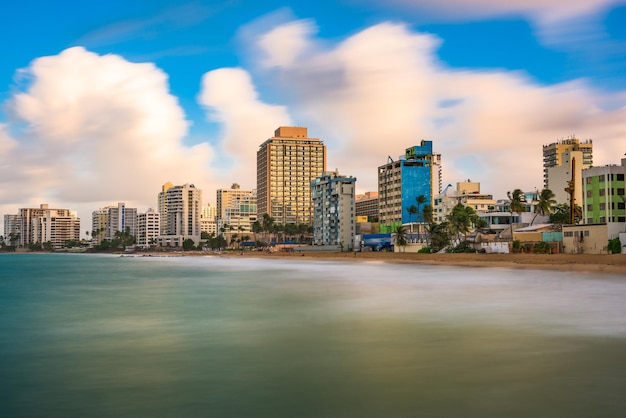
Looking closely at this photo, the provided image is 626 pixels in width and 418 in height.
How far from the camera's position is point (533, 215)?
417 feet

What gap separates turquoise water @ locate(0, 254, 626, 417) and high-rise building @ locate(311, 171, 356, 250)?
452ft

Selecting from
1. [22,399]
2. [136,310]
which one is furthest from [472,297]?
[22,399]

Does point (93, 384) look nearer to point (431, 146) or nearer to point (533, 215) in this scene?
point (533, 215)

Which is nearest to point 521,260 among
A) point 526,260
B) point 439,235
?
point 526,260

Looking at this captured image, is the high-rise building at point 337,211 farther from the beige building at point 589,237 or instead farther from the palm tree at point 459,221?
the beige building at point 589,237

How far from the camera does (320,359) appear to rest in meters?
21.0

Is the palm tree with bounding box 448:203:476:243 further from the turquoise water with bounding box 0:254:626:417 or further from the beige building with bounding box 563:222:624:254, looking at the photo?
the turquoise water with bounding box 0:254:626:417

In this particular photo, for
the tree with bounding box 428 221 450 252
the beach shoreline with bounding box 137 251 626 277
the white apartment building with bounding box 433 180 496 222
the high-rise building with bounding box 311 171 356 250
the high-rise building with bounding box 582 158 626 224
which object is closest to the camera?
the beach shoreline with bounding box 137 251 626 277

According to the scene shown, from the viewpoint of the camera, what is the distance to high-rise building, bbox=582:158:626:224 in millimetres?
84250

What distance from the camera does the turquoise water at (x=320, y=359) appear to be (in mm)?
14898

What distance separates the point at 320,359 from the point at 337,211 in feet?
529

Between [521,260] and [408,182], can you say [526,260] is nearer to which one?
[521,260]

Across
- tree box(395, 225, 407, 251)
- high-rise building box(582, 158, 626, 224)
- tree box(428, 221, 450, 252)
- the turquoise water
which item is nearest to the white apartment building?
tree box(395, 225, 407, 251)

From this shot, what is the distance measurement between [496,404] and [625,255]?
6656 cm
